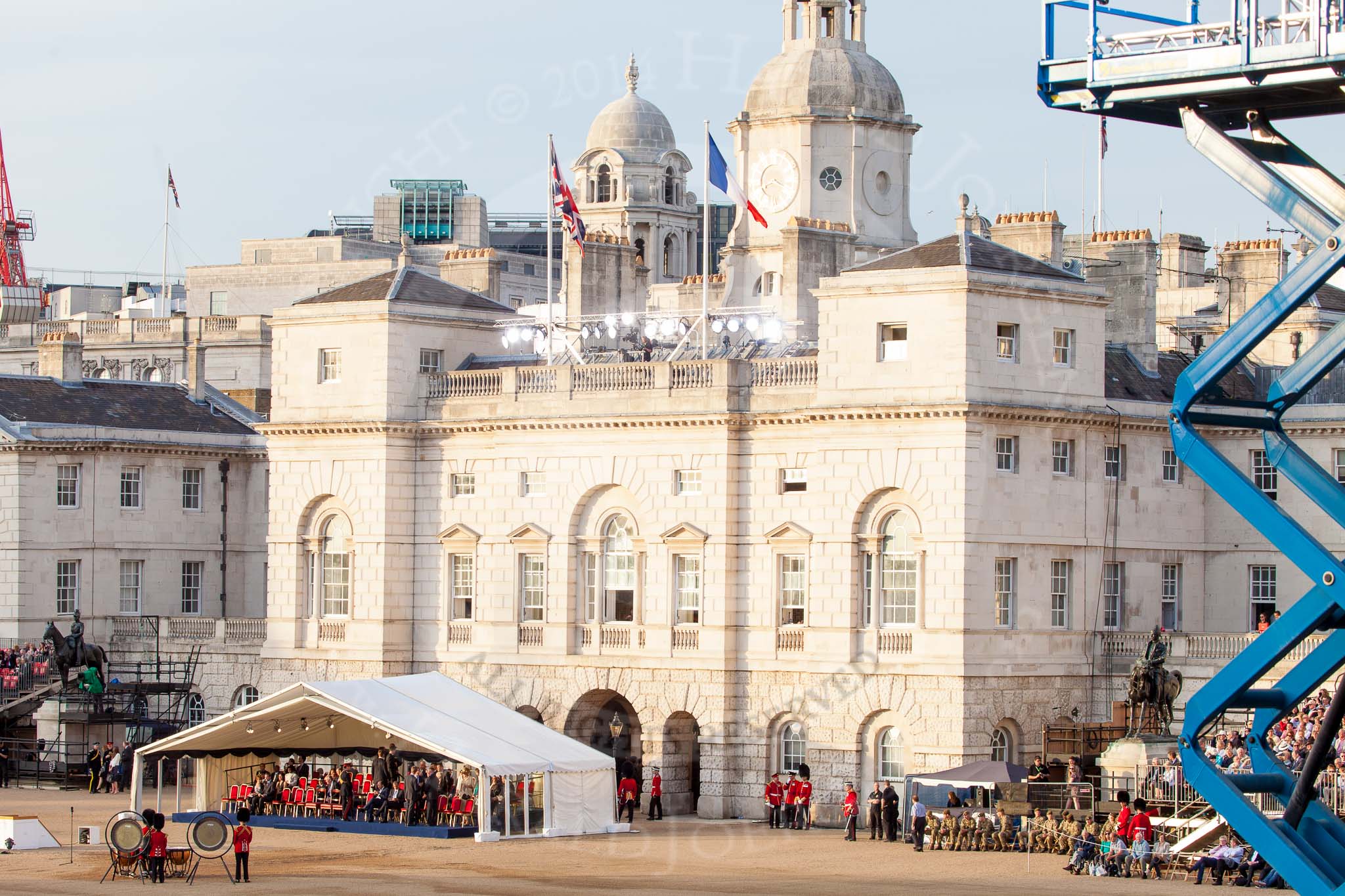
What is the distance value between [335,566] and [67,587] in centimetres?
1026

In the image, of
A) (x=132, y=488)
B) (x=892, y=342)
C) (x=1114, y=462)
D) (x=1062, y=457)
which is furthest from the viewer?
(x=132, y=488)

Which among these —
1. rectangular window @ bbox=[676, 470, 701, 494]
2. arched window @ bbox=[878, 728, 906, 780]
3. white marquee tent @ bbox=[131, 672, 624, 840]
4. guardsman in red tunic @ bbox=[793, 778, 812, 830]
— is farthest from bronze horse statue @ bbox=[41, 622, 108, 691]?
arched window @ bbox=[878, 728, 906, 780]

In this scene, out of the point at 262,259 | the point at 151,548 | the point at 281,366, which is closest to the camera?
the point at 281,366

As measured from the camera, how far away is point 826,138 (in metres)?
81.8

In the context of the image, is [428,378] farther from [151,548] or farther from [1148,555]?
[1148,555]

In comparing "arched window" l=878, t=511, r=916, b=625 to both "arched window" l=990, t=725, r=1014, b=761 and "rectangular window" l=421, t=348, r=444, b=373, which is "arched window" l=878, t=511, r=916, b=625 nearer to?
"arched window" l=990, t=725, r=1014, b=761

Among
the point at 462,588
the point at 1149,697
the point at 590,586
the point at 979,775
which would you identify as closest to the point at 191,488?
the point at 462,588

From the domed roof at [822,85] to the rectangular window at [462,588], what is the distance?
71.4ft

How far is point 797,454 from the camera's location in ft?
198

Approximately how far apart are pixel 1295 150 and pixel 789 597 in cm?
3346

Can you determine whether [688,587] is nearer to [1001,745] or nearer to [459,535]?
[459,535]

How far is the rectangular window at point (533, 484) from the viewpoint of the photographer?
64625mm

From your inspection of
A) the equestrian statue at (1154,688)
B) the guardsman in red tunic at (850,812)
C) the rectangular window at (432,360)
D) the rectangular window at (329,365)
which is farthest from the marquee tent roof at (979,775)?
the rectangular window at (329,365)

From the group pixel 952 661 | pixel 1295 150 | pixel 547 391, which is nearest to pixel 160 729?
pixel 547 391
